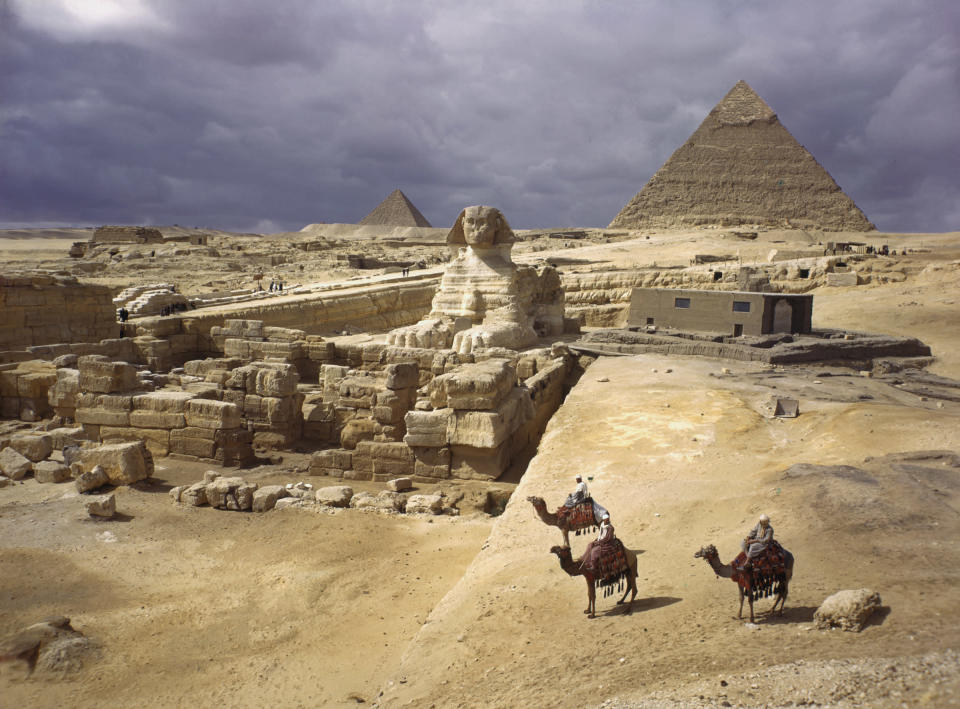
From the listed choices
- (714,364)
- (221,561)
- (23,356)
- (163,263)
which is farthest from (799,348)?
(163,263)

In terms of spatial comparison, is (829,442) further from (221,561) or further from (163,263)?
(163,263)

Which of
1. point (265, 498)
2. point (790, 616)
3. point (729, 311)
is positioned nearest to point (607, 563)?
point (790, 616)

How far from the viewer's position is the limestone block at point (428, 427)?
22.9 feet

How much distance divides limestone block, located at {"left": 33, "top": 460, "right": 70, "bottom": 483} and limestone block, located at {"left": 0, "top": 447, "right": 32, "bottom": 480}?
8.2 inches

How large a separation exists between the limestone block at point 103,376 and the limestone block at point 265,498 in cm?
302

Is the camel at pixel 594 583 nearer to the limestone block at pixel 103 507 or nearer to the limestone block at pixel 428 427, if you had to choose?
the limestone block at pixel 428 427

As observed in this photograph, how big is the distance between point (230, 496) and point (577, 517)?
3.60m

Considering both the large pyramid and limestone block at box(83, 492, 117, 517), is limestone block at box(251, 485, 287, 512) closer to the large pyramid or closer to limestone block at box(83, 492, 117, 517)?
limestone block at box(83, 492, 117, 517)

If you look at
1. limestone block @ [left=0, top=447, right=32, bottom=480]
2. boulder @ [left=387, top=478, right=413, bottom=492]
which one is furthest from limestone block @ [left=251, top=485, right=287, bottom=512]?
limestone block @ [left=0, top=447, right=32, bottom=480]

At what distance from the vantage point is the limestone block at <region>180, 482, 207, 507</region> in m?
6.36

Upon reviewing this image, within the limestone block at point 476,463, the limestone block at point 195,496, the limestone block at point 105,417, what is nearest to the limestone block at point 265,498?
the limestone block at point 195,496

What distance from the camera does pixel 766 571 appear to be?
3080 millimetres

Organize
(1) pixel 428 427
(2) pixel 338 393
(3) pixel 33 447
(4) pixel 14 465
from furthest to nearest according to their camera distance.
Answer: (2) pixel 338 393 → (3) pixel 33 447 → (4) pixel 14 465 → (1) pixel 428 427

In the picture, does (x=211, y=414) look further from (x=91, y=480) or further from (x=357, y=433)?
(x=357, y=433)
